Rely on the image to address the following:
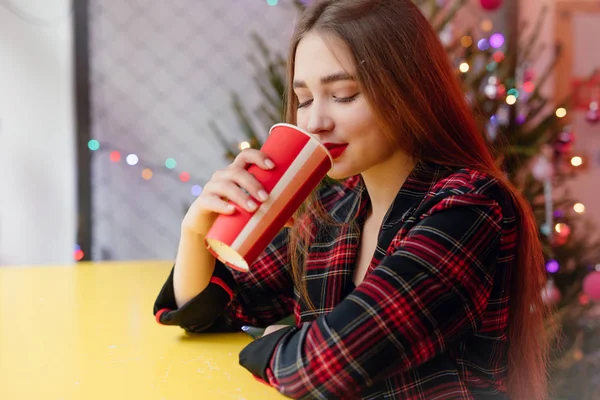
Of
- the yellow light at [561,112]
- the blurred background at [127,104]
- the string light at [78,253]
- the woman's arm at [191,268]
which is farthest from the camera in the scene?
the string light at [78,253]

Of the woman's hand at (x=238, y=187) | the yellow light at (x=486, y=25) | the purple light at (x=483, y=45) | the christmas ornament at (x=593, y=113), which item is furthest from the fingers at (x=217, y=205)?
the yellow light at (x=486, y=25)

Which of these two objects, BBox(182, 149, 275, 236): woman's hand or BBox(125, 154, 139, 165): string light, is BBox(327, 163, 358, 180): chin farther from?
BBox(125, 154, 139, 165): string light

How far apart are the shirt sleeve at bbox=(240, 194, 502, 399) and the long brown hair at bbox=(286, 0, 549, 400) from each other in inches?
4.6

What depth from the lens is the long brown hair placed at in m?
0.72

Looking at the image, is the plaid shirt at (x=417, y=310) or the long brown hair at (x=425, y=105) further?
the long brown hair at (x=425, y=105)

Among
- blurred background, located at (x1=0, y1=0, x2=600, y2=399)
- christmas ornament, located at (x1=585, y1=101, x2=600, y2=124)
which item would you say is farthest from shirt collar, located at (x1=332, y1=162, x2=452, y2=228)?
christmas ornament, located at (x1=585, y1=101, x2=600, y2=124)

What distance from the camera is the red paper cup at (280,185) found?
2.04 ft

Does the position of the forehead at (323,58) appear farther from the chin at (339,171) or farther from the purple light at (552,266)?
the purple light at (552,266)

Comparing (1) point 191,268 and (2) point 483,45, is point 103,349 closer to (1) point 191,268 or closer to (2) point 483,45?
(1) point 191,268

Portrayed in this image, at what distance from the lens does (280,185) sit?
0.62 m

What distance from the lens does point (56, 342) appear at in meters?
0.82

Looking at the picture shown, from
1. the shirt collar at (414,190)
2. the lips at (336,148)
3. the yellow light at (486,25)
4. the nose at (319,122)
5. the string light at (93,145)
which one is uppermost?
the nose at (319,122)

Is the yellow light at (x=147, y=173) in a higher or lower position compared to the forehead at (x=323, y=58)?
lower

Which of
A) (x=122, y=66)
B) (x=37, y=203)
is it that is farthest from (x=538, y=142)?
(x=37, y=203)
